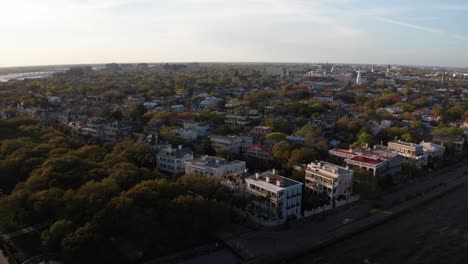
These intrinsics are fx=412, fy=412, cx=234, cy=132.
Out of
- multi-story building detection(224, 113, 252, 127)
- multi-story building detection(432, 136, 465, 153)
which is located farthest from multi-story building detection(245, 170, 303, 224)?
multi-story building detection(224, 113, 252, 127)

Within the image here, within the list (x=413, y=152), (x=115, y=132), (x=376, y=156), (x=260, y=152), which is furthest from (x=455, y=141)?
(x=115, y=132)

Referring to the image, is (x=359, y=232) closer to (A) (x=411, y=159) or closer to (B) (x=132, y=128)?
(A) (x=411, y=159)

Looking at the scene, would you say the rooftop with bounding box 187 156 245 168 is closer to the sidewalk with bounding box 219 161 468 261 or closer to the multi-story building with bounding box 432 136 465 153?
the sidewalk with bounding box 219 161 468 261

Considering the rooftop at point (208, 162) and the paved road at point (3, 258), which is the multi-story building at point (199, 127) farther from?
the paved road at point (3, 258)

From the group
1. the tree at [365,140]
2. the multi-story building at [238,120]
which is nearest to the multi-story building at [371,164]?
the tree at [365,140]

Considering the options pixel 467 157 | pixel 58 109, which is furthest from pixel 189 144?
pixel 58 109

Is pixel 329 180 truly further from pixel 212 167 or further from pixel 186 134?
pixel 186 134

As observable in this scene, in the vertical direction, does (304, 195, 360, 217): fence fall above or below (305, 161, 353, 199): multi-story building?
below
